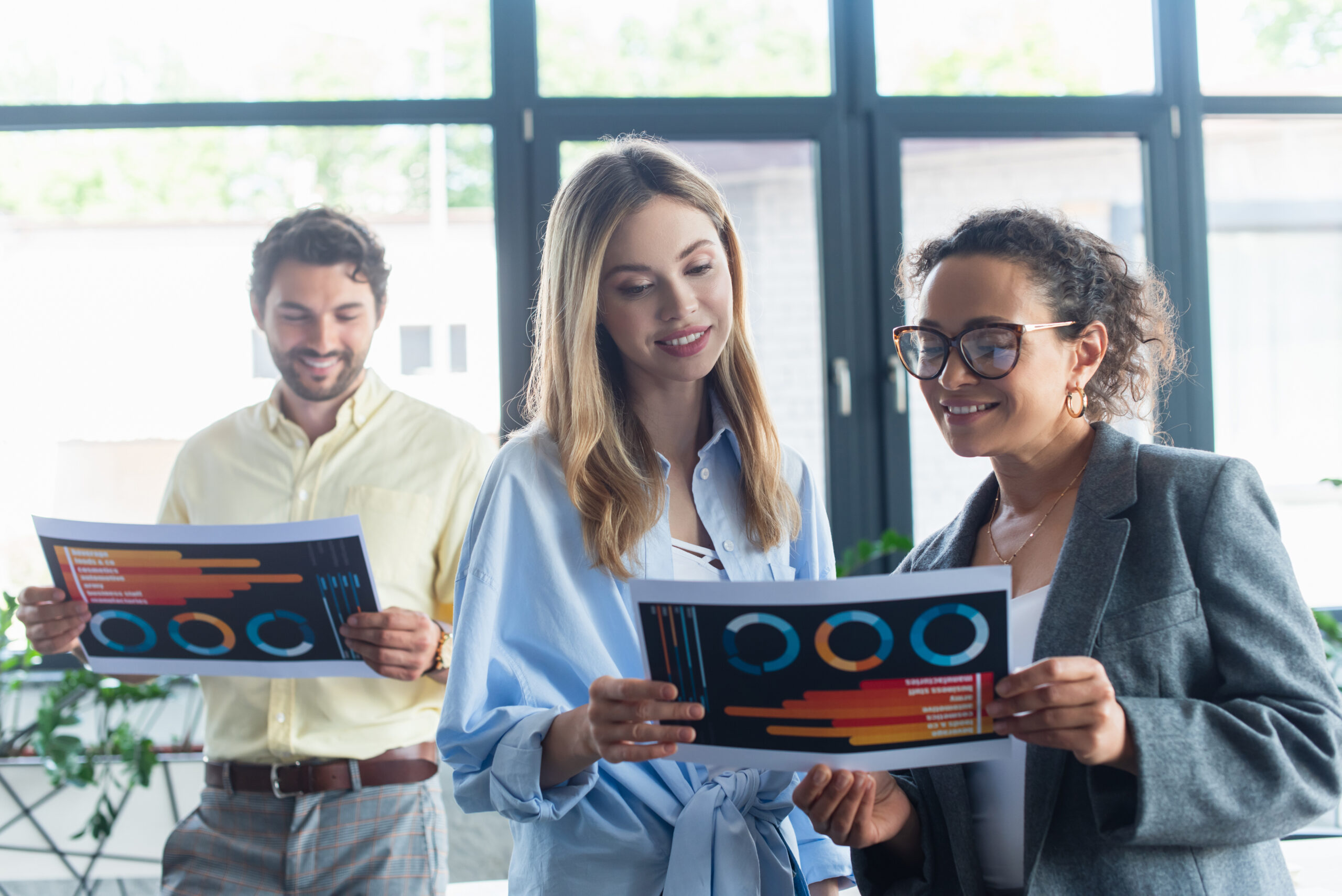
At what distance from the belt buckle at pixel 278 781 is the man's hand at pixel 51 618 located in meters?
0.42

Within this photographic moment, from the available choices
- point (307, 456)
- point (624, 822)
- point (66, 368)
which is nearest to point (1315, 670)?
point (624, 822)

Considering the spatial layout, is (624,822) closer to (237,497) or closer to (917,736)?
(917,736)

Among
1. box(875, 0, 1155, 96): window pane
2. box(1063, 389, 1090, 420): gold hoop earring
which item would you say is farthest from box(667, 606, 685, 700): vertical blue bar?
box(875, 0, 1155, 96): window pane

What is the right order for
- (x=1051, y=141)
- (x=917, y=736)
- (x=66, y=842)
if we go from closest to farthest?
(x=917, y=736), (x=66, y=842), (x=1051, y=141)

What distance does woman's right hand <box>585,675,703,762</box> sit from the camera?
1.09 meters

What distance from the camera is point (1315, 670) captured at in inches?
42.2

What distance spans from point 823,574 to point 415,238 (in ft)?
7.72

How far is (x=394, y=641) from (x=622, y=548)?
545 millimetres

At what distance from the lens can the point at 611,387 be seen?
149cm

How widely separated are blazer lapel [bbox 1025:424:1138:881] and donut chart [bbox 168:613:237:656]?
124 centimetres

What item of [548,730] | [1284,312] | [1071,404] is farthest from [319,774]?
[1284,312]

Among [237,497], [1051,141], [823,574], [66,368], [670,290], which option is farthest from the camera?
[1051,141]

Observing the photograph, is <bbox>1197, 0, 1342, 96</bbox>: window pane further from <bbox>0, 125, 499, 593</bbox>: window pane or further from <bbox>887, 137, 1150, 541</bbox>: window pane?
<bbox>0, 125, 499, 593</bbox>: window pane

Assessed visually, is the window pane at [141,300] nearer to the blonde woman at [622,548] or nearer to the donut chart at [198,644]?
the donut chart at [198,644]
